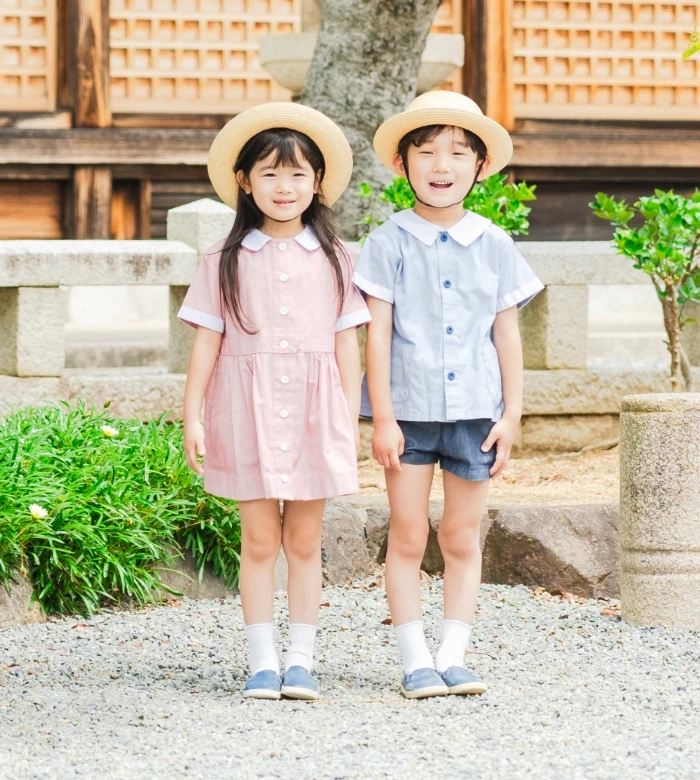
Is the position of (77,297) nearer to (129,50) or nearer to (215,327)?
(129,50)

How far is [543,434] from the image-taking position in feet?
18.8

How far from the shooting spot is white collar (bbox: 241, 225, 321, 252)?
303 centimetres

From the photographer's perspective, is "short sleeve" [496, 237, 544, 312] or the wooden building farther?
the wooden building

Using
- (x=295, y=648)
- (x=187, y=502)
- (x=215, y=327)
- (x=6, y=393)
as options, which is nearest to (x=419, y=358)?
(x=215, y=327)

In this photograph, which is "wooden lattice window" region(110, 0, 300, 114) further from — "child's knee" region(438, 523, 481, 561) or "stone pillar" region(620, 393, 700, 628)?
"child's knee" region(438, 523, 481, 561)

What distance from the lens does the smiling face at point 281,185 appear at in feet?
9.82

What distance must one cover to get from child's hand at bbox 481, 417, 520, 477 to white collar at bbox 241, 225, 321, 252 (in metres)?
0.61

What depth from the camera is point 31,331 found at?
520 cm

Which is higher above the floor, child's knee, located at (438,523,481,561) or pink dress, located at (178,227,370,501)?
pink dress, located at (178,227,370,501)

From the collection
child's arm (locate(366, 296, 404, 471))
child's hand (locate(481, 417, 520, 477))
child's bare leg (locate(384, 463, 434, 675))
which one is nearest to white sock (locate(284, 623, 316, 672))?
child's bare leg (locate(384, 463, 434, 675))

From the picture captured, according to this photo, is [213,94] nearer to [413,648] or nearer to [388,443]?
[388,443]

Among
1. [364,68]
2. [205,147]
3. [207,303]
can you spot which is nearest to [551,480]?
[364,68]

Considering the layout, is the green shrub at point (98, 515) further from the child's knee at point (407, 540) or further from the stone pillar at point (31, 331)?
the child's knee at point (407, 540)

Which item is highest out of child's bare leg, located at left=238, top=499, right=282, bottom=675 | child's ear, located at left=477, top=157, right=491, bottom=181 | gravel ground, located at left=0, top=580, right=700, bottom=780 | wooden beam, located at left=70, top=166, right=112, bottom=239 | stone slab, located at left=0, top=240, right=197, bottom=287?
wooden beam, located at left=70, top=166, right=112, bottom=239
